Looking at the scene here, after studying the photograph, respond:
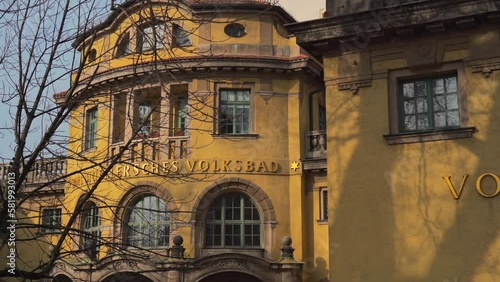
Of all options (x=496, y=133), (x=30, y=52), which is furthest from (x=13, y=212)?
(x=496, y=133)

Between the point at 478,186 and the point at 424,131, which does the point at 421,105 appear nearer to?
the point at 424,131

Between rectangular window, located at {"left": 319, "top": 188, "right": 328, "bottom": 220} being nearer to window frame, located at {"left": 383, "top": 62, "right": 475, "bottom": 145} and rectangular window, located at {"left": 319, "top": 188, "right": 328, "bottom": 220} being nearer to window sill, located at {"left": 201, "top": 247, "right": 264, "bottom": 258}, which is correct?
window sill, located at {"left": 201, "top": 247, "right": 264, "bottom": 258}

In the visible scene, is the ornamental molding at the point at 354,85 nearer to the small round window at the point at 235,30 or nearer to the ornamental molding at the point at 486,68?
the ornamental molding at the point at 486,68

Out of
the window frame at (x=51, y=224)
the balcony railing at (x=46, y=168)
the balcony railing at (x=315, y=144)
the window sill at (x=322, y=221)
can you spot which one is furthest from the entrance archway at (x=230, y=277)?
the balcony railing at (x=46, y=168)

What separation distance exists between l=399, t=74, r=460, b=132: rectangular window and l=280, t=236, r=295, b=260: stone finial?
29.4ft

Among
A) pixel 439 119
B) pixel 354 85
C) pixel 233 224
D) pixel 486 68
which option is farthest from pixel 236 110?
pixel 486 68

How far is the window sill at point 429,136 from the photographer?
12.3m

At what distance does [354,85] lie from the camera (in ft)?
44.2

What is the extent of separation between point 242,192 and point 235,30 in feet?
18.5

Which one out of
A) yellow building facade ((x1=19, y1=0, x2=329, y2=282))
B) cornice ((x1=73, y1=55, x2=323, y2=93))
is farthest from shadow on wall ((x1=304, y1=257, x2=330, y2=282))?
cornice ((x1=73, y1=55, x2=323, y2=93))

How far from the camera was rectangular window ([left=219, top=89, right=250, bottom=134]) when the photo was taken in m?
22.9

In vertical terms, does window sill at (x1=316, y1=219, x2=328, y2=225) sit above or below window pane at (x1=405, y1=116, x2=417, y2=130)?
below

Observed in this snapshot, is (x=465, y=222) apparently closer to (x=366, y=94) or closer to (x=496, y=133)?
(x=496, y=133)

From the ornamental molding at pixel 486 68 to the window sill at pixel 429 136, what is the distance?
1036mm
